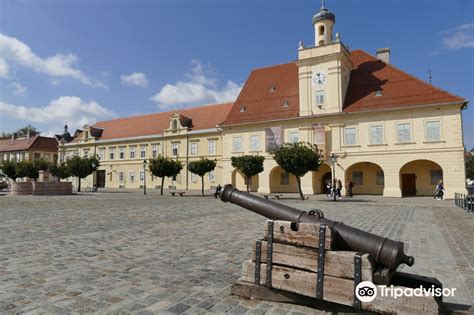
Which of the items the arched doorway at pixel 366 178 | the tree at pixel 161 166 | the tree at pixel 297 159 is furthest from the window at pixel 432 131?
the tree at pixel 161 166

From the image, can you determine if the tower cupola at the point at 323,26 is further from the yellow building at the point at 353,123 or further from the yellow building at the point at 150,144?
the yellow building at the point at 150,144

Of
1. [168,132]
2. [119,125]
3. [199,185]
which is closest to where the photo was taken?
[199,185]

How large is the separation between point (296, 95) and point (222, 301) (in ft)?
103

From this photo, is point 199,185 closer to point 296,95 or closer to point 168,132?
point 168,132

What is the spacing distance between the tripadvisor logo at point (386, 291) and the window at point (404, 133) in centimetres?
2700

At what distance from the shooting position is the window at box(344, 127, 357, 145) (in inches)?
1145

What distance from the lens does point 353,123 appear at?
29.2 meters

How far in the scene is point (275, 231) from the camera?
3338mm

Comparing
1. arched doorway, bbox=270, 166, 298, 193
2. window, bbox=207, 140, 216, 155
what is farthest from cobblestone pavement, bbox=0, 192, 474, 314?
window, bbox=207, 140, 216, 155

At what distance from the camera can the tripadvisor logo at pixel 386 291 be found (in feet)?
8.94

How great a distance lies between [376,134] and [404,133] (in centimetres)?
214

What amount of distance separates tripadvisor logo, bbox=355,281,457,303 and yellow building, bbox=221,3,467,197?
1034 inches

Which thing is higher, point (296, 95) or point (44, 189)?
point (296, 95)

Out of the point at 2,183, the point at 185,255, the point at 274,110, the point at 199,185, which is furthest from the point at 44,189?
the point at 185,255
